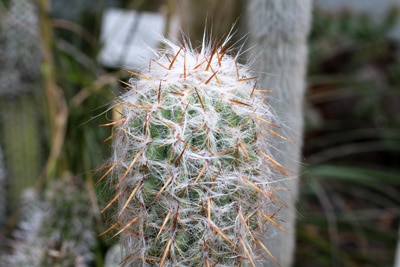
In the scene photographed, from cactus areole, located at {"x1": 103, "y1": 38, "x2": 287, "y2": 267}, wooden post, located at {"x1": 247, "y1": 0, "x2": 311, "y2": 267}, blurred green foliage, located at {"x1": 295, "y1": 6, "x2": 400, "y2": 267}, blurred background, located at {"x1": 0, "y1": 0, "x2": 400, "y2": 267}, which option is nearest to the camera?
cactus areole, located at {"x1": 103, "y1": 38, "x2": 287, "y2": 267}

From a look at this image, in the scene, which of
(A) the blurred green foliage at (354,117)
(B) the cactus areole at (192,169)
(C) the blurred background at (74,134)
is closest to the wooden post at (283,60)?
(C) the blurred background at (74,134)

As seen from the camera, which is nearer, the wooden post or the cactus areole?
the cactus areole

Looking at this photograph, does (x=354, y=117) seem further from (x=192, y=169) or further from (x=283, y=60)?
(x=192, y=169)

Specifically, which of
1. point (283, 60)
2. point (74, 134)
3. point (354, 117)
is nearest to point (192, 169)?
point (283, 60)

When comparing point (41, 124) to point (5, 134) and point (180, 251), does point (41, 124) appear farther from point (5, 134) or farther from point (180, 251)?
point (180, 251)

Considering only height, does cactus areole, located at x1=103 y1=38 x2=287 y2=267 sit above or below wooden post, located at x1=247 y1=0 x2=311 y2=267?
below

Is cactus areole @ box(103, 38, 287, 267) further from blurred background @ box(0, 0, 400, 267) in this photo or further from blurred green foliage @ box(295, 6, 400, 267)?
blurred green foliage @ box(295, 6, 400, 267)

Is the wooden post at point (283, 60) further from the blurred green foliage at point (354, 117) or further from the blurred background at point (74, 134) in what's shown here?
the blurred green foliage at point (354, 117)

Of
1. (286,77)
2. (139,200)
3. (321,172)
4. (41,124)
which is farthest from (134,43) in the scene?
(139,200)

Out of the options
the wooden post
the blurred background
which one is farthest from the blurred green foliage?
the wooden post

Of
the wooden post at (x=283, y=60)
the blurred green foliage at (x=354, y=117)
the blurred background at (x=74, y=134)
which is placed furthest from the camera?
the blurred green foliage at (x=354, y=117)
